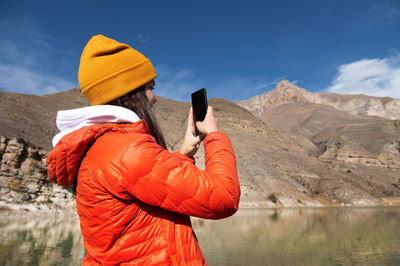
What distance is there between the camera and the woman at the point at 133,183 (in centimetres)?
130

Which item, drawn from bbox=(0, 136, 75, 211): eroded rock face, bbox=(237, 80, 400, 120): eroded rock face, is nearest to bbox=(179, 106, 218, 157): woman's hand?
bbox=(0, 136, 75, 211): eroded rock face

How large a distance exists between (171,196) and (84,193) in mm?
444

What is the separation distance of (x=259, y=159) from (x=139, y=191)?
145 ft

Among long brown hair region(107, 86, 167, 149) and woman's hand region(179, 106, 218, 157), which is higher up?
long brown hair region(107, 86, 167, 149)

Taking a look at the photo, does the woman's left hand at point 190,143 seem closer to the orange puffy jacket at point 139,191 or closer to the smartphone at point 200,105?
the smartphone at point 200,105

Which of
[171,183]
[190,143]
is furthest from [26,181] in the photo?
[171,183]

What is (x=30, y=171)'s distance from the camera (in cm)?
2320

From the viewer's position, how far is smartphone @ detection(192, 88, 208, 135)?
173cm

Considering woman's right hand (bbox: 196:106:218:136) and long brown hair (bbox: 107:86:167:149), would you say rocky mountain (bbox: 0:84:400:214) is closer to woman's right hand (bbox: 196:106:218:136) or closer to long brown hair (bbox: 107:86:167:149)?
long brown hair (bbox: 107:86:167:149)

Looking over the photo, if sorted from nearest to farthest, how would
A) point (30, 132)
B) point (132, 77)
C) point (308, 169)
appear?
point (132, 77) < point (30, 132) < point (308, 169)

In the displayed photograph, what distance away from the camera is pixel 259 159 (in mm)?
44500

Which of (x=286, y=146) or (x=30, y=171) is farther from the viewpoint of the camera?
(x=286, y=146)

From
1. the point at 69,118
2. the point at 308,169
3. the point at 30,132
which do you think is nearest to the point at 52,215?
the point at 30,132

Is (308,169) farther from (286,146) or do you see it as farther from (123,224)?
(123,224)
